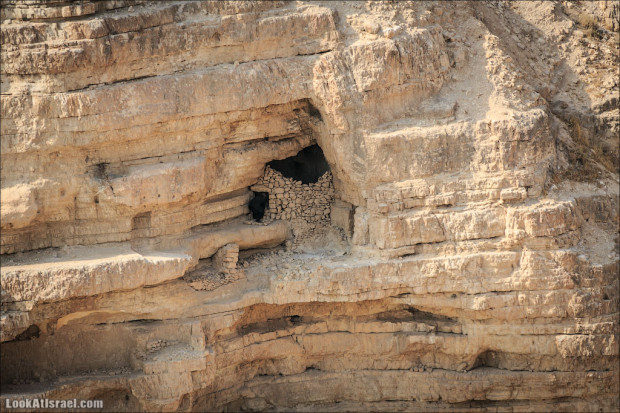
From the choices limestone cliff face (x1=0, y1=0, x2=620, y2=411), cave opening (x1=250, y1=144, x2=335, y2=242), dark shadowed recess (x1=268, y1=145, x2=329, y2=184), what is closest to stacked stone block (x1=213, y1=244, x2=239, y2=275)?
limestone cliff face (x1=0, y1=0, x2=620, y2=411)

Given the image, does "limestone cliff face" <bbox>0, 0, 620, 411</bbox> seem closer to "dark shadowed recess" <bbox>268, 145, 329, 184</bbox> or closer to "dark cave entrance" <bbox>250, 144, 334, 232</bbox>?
"dark cave entrance" <bbox>250, 144, 334, 232</bbox>

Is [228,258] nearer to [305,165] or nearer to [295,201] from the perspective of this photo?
[295,201]

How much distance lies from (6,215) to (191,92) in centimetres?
343

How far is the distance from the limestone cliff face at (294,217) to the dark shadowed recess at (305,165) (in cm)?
82

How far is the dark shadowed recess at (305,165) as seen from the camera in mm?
16391

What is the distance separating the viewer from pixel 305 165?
655 inches

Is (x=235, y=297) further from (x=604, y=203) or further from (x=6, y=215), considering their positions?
(x=604, y=203)

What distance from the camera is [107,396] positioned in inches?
576

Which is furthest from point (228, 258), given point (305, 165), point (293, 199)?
point (305, 165)

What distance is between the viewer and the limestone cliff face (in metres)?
13.3

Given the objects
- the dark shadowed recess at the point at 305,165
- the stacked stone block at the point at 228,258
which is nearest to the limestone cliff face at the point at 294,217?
the stacked stone block at the point at 228,258

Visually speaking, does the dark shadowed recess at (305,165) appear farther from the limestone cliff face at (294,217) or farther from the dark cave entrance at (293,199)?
the limestone cliff face at (294,217)

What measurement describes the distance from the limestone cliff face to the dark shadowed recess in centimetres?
82

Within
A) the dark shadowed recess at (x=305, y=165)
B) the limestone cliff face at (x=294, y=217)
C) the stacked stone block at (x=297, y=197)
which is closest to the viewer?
the limestone cliff face at (x=294, y=217)
